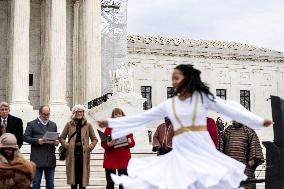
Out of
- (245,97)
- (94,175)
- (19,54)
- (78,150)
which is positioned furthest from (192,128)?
(245,97)

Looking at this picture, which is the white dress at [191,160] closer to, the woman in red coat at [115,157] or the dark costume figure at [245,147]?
the dark costume figure at [245,147]

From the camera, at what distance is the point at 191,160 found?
19.0 feet

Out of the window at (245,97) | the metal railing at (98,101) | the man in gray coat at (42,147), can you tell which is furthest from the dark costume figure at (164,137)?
the window at (245,97)

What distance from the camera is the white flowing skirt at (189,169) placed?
559 cm

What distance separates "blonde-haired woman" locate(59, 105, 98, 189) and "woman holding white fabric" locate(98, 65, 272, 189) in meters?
4.75

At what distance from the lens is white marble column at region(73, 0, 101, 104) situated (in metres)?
30.0

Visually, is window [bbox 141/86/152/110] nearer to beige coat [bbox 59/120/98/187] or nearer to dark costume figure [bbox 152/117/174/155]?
beige coat [bbox 59/120/98/187]

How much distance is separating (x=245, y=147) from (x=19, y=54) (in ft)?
66.3

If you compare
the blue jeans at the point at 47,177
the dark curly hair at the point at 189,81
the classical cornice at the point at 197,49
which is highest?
the classical cornice at the point at 197,49

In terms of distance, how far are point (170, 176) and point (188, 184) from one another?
241 millimetres

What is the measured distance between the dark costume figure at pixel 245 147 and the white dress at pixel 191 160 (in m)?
3.68

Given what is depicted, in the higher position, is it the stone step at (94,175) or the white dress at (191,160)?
the white dress at (191,160)

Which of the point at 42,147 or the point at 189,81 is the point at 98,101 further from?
the point at 189,81

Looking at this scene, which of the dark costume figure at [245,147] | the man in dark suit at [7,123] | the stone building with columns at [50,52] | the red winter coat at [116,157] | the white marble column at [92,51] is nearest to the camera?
the dark costume figure at [245,147]
